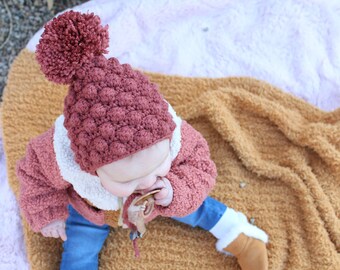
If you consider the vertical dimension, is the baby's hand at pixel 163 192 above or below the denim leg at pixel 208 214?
above

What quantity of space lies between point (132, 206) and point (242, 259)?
1.20 ft

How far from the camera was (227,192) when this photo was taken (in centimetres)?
131

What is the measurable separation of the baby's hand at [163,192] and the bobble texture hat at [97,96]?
167mm

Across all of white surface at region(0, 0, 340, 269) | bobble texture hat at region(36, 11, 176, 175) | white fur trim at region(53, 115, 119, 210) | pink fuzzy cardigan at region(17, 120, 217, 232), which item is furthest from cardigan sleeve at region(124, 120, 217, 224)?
white surface at region(0, 0, 340, 269)

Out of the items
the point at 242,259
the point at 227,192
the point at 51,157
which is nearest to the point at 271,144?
the point at 227,192

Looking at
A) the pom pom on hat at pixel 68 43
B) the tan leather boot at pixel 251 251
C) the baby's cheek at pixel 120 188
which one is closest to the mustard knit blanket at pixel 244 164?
the tan leather boot at pixel 251 251

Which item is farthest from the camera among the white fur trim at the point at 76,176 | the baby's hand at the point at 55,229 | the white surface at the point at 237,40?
the white surface at the point at 237,40

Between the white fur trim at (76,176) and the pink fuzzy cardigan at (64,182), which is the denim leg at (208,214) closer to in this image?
the pink fuzzy cardigan at (64,182)

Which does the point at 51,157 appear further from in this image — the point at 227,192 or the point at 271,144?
the point at 271,144

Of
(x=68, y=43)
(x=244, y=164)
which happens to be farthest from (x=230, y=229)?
(x=68, y=43)

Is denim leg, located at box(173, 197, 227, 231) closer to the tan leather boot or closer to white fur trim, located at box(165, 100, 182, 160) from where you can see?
the tan leather boot

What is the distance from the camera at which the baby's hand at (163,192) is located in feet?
3.21

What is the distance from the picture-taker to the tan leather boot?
121cm

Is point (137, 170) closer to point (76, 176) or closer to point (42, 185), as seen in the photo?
point (76, 176)
